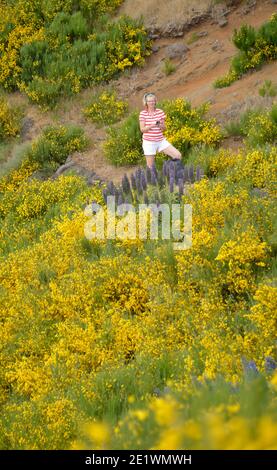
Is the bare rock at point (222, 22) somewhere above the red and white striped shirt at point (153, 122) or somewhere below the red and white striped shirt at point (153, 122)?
above

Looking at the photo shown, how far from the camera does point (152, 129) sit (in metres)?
8.74

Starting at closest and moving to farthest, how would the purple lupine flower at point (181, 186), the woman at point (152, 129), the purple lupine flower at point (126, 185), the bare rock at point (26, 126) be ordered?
the purple lupine flower at point (181, 186) → the purple lupine flower at point (126, 185) → the woman at point (152, 129) → the bare rock at point (26, 126)

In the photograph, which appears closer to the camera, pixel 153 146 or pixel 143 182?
pixel 143 182

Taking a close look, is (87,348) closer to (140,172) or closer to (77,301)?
(77,301)

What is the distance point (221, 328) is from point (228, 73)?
8.29 meters

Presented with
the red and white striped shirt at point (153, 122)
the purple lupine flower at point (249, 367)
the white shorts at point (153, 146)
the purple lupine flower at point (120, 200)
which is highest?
the red and white striped shirt at point (153, 122)

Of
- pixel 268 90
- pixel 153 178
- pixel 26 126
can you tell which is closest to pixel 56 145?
pixel 26 126

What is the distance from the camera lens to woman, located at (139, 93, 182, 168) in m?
8.69

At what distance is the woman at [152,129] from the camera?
8.69m

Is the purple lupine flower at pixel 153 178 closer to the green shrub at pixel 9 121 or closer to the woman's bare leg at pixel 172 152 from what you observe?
the woman's bare leg at pixel 172 152

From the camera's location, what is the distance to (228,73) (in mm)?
11734

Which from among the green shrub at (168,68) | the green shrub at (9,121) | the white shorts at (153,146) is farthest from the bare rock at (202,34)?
the white shorts at (153,146)

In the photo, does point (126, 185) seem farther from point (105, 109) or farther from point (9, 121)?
point (9, 121)

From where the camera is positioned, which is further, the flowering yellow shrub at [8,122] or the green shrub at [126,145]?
the flowering yellow shrub at [8,122]
